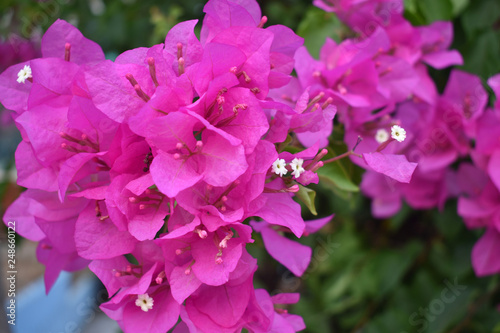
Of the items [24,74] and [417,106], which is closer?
[24,74]

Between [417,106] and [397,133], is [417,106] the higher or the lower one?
the lower one

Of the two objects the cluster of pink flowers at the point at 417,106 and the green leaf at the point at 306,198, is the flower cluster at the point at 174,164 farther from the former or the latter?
the cluster of pink flowers at the point at 417,106

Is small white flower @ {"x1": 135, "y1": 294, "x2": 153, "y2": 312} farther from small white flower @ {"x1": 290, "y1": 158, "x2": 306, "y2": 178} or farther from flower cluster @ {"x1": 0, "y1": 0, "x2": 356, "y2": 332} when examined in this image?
small white flower @ {"x1": 290, "y1": 158, "x2": 306, "y2": 178}

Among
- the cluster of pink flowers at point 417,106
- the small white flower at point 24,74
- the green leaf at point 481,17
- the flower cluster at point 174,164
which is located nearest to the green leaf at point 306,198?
the flower cluster at point 174,164

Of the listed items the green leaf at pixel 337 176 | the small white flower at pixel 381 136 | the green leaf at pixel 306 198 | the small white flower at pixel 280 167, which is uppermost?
the small white flower at pixel 280 167

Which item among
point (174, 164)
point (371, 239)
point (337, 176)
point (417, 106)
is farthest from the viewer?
point (371, 239)

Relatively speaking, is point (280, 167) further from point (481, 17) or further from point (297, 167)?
point (481, 17)

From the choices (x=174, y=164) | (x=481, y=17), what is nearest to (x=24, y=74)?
(x=174, y=164)

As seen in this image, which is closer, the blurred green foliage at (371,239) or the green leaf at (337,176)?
the green leaf at (337,176)
